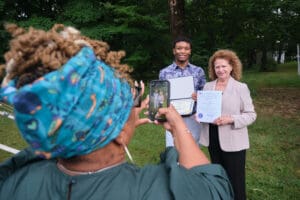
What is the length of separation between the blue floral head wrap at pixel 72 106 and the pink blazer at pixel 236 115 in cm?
275

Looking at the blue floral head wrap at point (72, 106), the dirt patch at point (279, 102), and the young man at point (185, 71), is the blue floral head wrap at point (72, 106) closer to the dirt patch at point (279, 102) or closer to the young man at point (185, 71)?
the young man at point (185, 71)

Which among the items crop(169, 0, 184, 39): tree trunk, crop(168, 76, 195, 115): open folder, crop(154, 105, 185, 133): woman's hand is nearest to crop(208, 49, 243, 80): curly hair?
crop(168, 76, 195, 115): open folder

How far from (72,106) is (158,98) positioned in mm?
999

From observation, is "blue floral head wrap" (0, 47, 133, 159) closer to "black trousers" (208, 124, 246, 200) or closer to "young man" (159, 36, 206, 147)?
"black trousers" (208, 124, 246, 200)

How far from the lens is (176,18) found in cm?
1062

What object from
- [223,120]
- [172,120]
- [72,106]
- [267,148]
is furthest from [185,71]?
[72,106]

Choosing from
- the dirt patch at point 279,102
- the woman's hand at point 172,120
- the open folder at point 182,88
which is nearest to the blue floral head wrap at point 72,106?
the woman's hand at point 172,120

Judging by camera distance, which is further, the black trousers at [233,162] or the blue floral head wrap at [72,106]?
the black trousers at [233,162]

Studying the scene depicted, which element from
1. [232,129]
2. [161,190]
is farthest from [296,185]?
[161,190]

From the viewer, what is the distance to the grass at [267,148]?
4881 millimetres

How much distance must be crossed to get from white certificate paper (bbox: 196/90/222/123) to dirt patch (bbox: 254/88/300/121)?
6.23 meters

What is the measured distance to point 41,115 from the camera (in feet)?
3.43

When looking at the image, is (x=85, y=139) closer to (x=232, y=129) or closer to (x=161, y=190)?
(x=161, y=190)

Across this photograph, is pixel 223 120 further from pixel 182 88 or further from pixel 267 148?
pixel 267 148
